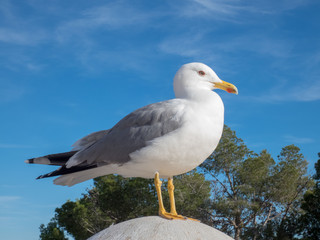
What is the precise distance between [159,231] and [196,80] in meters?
2.54

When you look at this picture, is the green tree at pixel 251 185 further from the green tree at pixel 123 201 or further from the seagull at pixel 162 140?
the seagull at pixel 162 140

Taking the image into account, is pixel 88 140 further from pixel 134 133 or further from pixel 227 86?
pixel 227 86

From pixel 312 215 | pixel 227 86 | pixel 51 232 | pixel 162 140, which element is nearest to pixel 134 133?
pixel 162 140

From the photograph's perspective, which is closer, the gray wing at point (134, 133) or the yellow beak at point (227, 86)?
the gray wing at point (134, 133)

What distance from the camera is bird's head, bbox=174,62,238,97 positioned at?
669 cm

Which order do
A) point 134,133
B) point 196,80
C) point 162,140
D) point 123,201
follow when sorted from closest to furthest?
point 162,140, point 134,133, point 196,80, point 123,201

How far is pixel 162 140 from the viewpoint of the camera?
232 inches

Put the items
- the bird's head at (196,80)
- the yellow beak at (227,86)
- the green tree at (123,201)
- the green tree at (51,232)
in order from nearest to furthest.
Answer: the bird's head at (196,80)
the yellow beak at (227,86)
the green tree at (123,201)
the green tree at (51,232)

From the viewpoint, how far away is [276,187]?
30219 mm

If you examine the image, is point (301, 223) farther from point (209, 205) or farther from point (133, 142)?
point (133, 142)

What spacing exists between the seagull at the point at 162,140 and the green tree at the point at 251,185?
23558 millimetres

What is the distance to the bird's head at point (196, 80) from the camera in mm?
6691

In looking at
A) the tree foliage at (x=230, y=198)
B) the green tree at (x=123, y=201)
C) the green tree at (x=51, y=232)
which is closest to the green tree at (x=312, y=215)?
the tree foliage at (x=230, y=198)

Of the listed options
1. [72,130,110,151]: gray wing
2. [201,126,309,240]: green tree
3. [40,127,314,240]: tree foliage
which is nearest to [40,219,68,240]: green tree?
[40,127,314,240]: tree foliage
